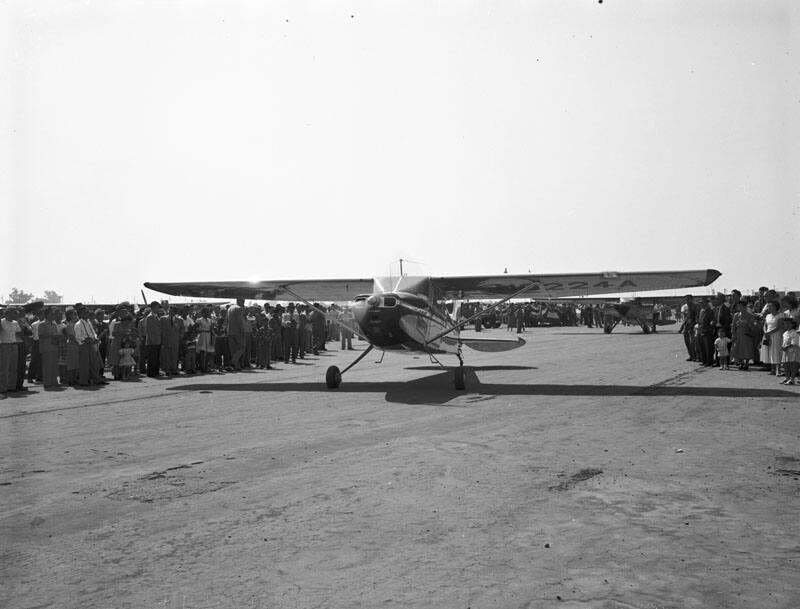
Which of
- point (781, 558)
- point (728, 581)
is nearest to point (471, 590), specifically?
point (728, 581)

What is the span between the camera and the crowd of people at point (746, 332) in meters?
16.1

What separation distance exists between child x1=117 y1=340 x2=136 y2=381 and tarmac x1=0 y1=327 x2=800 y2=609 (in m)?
6.83

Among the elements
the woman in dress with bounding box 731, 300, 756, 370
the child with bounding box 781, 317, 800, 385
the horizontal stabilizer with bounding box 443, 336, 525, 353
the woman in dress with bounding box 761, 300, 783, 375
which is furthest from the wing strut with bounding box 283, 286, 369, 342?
the woman in dress with bounding box 731, 300, 756, 370

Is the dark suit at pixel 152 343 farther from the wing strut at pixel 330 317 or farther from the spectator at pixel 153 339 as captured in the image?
the wing strut at pixel 330 317

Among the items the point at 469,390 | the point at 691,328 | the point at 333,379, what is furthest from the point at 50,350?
the point at 691,328

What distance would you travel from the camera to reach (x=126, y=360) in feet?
64.0

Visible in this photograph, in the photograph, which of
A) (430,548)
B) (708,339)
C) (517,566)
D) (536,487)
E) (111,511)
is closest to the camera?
(517,566)

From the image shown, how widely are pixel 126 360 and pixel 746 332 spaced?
17.7m

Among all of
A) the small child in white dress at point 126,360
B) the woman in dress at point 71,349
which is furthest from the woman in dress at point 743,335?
the woman in dress at point 71,349

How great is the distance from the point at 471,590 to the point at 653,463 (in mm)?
4270

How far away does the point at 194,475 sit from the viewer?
745 cm

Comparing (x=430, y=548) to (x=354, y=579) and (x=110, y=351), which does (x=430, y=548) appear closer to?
(x=354, y=579)

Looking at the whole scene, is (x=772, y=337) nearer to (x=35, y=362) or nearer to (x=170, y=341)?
(x=170, y=341)

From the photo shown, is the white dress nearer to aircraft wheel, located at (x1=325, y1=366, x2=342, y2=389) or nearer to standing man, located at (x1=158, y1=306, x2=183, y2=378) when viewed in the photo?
standing man, located at (x1=158, y1=306, x2=183, y2=378)
